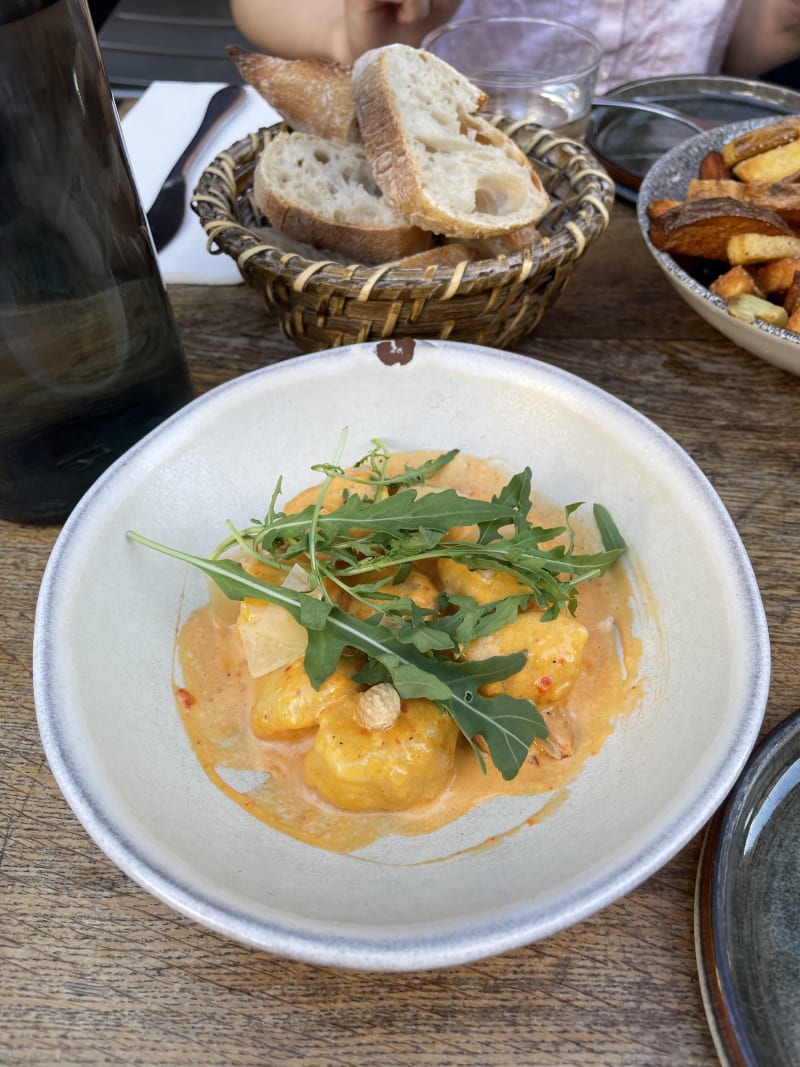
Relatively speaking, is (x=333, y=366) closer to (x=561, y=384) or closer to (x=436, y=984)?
(x=561, y=384)

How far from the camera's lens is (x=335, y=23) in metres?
2.01

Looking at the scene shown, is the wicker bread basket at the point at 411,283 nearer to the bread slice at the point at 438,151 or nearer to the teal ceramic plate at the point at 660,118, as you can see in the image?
the bread slice at the point at 438,151

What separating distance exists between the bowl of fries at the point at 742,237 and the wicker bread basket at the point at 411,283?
11cm

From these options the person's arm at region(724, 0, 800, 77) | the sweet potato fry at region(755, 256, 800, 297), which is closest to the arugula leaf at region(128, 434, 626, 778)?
the sweet potato fry at region(755, 256, 800, 297)

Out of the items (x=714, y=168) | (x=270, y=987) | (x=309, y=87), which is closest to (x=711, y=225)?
(x=714, y=168)

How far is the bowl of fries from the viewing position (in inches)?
46.1

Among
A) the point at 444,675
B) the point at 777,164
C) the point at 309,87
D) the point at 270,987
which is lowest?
the point at 270,987

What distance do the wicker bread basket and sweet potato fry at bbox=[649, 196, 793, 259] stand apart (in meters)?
0.10

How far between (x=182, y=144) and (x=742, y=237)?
46.9 inches

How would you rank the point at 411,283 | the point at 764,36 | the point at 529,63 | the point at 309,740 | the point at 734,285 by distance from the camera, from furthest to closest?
the point at 764,36 → the point at 529,63 → the point at 734,285 → the point at 411,283 → the point at 309,740

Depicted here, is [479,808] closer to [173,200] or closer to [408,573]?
[408,573]

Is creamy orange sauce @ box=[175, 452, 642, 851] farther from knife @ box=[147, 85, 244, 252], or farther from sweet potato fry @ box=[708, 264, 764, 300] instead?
knife @ box=[147, 85, 244, 252]

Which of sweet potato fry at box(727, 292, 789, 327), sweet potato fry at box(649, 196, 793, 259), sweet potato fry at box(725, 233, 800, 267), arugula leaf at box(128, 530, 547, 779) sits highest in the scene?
sweet potato fry at box(649, 196, 793, 259)

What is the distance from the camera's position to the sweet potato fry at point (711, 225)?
1.20 metres
